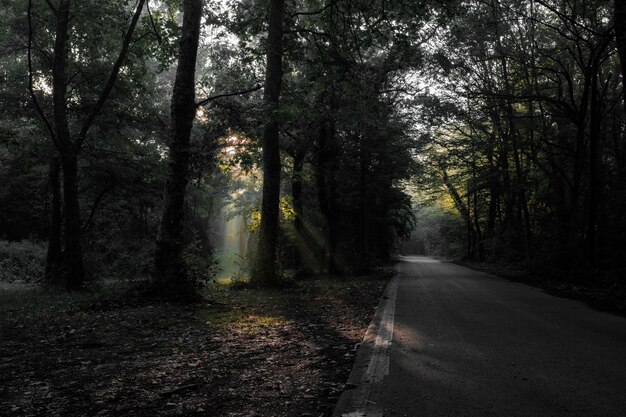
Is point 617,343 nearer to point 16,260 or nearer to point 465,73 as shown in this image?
point 465,73

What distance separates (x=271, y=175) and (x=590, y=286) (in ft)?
34.0

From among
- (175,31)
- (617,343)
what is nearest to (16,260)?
(175,31)

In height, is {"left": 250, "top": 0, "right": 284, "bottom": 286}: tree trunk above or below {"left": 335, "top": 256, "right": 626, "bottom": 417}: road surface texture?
above

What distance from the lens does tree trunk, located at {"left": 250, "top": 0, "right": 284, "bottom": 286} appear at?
1331 centimetres

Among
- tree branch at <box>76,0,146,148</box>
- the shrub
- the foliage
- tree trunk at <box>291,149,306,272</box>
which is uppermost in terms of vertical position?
tree branch at <box>76,0,146,148</box>

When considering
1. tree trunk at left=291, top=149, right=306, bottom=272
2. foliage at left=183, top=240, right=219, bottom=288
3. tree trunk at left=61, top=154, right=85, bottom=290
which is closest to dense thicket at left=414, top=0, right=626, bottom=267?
tree trunk at left=291, top=149, right=306, bottom=272

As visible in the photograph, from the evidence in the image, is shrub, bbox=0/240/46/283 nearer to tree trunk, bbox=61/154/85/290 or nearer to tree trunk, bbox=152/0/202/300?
tree trunk, bbox=61/154/85/290

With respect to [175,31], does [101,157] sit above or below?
below

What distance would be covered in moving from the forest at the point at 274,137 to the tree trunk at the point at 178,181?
0.03 m

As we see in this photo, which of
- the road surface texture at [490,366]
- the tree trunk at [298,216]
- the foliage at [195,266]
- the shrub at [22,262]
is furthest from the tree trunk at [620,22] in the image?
the shrub at [22,262]

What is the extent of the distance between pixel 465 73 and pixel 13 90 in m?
19.3

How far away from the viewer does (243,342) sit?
5738mm

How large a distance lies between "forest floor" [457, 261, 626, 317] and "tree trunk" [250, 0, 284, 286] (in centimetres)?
832

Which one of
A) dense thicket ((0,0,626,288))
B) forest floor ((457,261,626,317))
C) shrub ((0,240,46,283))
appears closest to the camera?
forest floor ((457,261,626,317))
